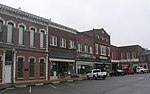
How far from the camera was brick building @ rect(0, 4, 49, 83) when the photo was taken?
2898 cm

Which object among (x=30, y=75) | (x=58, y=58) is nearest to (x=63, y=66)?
(x=58, y=58)

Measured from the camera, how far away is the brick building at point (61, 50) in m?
37.4

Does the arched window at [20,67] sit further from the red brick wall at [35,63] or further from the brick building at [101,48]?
the brick building at [101,48]

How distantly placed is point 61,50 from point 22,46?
9.37m

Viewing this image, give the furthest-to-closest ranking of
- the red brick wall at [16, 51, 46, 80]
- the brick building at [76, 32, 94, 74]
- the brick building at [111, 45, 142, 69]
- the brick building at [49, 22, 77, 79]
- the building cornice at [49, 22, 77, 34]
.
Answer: the brick building at [111, 45, 142, 69], the brick building at [76, 32, 94, 74], the building cornice at [49, 22, 77, 34], the brick building at [49, 22, 77, 79], the red brick wall at [16, 51, 46, 80]

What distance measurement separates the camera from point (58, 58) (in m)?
38.5

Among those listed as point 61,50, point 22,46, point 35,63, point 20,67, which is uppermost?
point 22,46

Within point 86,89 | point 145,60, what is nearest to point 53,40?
point 86,89

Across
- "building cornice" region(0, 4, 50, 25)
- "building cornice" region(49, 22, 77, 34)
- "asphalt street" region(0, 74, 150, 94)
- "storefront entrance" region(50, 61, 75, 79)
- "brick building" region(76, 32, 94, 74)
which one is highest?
"building cornice" region(0, 4, 50, 25)

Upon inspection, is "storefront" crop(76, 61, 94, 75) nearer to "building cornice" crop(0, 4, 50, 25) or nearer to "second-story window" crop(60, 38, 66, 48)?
"second-story window" crop(60, 38, 66, 48)

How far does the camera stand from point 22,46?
31.5 metres

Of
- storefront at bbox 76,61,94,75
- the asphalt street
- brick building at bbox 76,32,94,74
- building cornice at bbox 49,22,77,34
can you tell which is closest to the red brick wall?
building cornice at bbox 49,22,77,34

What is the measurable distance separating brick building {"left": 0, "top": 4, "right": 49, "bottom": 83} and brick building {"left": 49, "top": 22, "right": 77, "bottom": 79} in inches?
70.1

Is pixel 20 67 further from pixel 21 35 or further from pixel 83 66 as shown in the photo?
pixel 83 66
